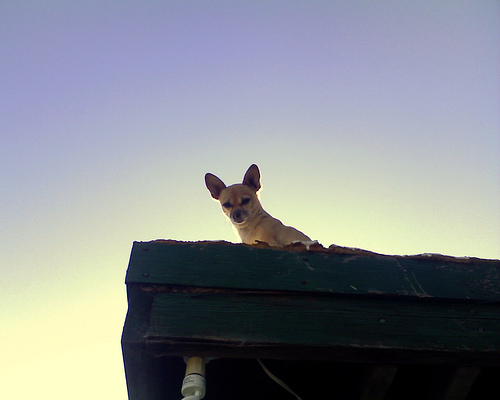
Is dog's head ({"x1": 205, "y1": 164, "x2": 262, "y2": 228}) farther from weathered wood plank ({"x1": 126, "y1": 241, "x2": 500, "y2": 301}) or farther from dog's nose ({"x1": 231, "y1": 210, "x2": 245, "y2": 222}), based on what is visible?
weathered wood plank ({"x1": 126, "y1": 241, "x2": 500, "y2": 301})

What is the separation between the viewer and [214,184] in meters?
5.76

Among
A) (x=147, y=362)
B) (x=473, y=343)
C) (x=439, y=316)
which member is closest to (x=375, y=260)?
(x=439, y=316)

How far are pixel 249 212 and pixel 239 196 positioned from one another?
0.97 ft

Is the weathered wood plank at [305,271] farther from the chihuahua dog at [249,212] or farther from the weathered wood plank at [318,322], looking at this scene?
the chihuahua dog at [249,212]

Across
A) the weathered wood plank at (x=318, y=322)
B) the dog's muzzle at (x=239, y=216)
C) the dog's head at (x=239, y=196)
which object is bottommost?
the weathered wood plank at (x=318, y=322)

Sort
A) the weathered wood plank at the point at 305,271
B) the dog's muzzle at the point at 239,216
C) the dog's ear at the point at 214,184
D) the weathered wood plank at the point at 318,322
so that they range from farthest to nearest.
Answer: the dog's ear at the point at 214,184 → the dog's muzzle at the point at 239,216 → the weathered wood plank at the point at 305,271 → the weathered wood plank at the point at 318,322

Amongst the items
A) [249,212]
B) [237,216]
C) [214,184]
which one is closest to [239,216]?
[237,216]

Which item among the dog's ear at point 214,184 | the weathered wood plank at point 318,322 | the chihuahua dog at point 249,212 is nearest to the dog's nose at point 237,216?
the chihuahua dog at point 249,212

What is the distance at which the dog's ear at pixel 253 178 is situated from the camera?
18.9ft

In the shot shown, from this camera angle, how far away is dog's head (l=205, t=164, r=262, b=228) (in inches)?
203

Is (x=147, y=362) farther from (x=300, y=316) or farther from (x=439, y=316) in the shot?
(x=439, y=316)

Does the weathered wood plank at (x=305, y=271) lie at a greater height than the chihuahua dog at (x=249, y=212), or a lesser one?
lesser

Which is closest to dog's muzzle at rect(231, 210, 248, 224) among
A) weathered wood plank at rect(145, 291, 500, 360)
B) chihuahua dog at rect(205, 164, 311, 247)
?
chihuahua dog at rect(205, 164, 311, 247)

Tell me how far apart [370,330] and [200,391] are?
50cm
